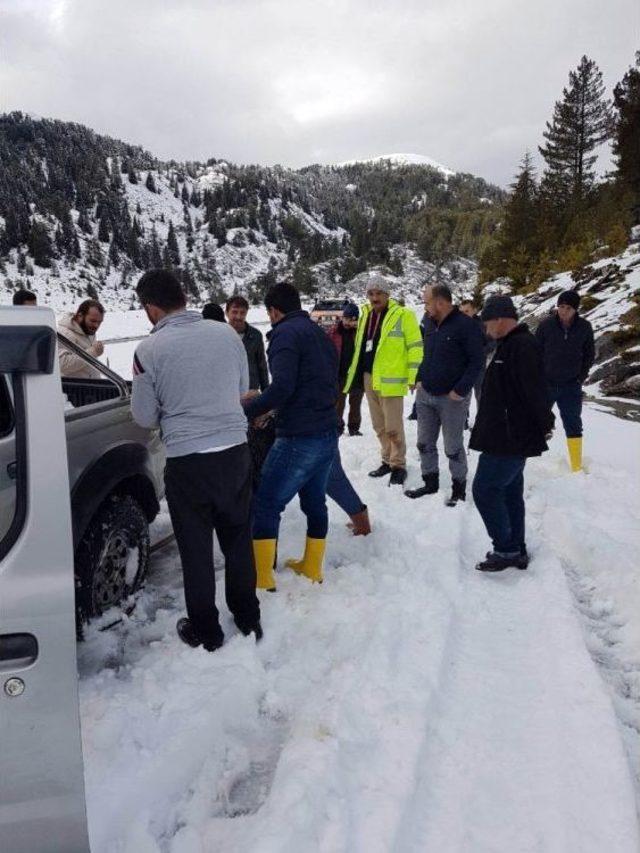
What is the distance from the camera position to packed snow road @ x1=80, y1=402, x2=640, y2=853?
205cm

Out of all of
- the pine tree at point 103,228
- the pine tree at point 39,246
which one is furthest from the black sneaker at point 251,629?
the pine tree at point 103,228

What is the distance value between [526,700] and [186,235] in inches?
5807

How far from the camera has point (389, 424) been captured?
5.81 meters

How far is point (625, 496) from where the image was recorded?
567 cm

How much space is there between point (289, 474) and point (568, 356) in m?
3.92

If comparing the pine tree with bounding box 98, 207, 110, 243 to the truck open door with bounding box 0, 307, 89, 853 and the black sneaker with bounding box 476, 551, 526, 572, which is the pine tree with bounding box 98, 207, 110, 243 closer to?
the black sneaker with bounding box 476, 551, 526, 572

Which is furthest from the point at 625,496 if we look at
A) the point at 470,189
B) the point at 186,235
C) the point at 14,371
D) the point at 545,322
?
the point at 470,189

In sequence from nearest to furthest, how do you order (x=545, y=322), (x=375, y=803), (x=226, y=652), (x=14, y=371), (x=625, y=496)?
(x=14, y=371)
(x=375, y=803)
(x=226, y=652)
(x=625, y=496)
(x=545, y=322)

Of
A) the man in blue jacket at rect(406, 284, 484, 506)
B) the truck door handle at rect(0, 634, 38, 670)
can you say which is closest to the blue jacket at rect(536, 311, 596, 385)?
the man in blue jacket at rect(406, 284, 484, 506)

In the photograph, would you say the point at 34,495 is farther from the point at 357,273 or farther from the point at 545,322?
the point at 357,273

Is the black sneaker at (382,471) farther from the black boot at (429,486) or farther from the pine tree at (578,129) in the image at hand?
the pine tree at (578,129)

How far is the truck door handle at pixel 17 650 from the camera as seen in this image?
4.45ft

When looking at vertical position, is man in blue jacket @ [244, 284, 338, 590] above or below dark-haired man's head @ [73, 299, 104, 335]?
below

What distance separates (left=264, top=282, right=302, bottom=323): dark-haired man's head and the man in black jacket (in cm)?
137
